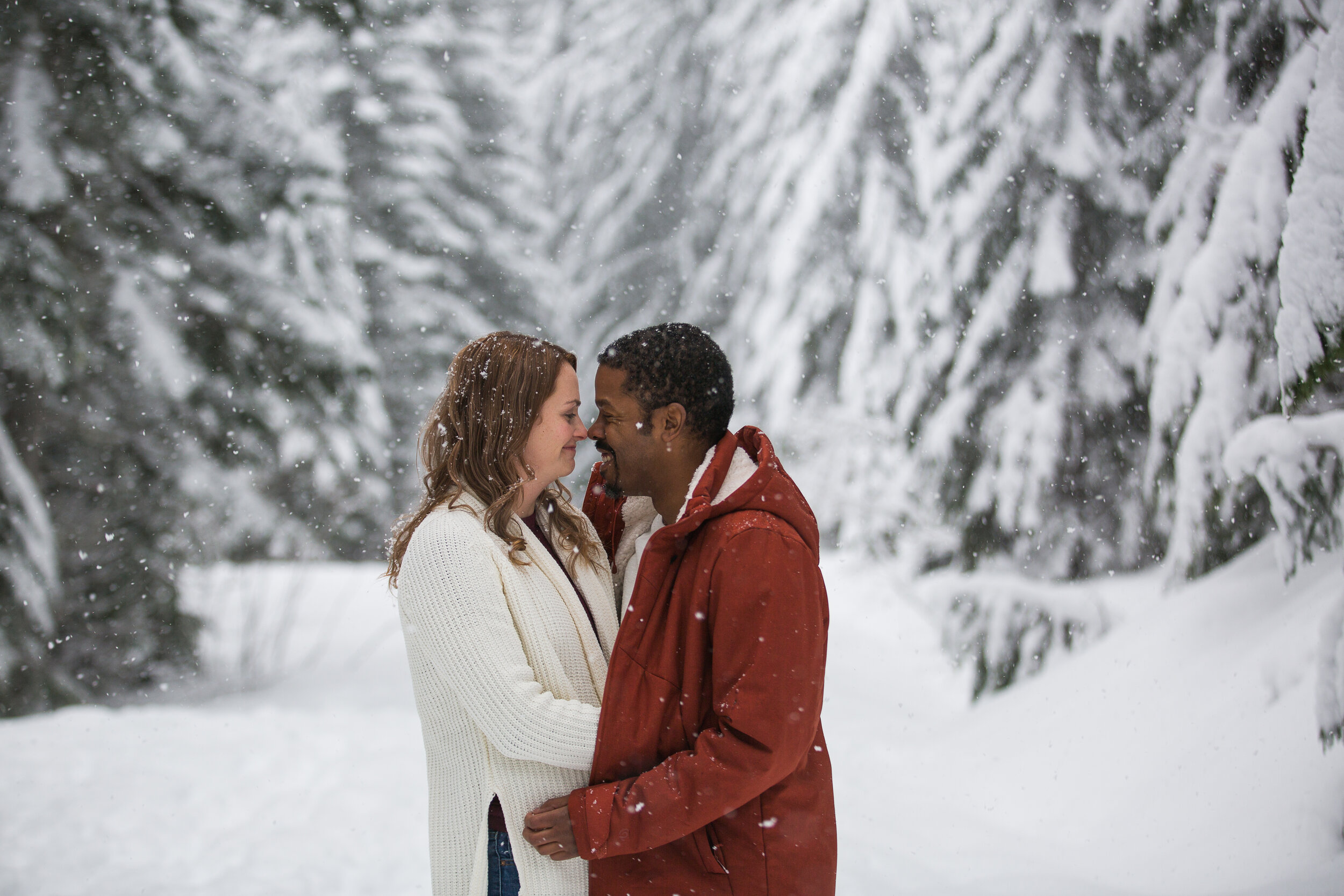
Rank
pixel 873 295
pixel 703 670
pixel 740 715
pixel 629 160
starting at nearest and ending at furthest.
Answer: pixel 740 715 < pixel 703 670 < pixel 873 295 < pixel 629 160

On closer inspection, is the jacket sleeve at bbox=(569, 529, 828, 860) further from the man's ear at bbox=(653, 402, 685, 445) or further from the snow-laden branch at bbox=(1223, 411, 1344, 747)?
the snow-laden branch at bbox=(1223, 411, 1344, 747)

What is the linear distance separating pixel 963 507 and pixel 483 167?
9052 mm

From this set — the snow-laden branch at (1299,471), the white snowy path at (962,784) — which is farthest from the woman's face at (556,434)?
the snow-laden branch at (1299,471)

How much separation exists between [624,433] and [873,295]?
458 centimetres

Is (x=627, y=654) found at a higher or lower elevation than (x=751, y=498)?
lower

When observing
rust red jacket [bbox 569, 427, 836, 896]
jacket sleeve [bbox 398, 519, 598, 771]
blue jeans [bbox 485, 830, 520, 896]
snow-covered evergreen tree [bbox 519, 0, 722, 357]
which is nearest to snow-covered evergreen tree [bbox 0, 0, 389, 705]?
jacket sleeve [bbox 398, 519, 598, 771]

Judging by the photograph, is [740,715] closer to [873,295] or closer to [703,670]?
[703,670]

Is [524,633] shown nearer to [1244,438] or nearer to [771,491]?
[771,491]

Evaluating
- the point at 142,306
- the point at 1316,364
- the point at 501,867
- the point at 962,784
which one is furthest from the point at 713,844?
the point at 142,306

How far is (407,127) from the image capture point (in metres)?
10.8

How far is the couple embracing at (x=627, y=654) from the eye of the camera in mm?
1348

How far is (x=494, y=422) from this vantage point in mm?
1624

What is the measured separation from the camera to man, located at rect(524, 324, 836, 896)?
Answer: 1333mm

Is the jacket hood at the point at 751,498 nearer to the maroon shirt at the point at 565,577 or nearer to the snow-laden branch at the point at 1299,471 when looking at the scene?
the maroon shirt at the point at 565,577
